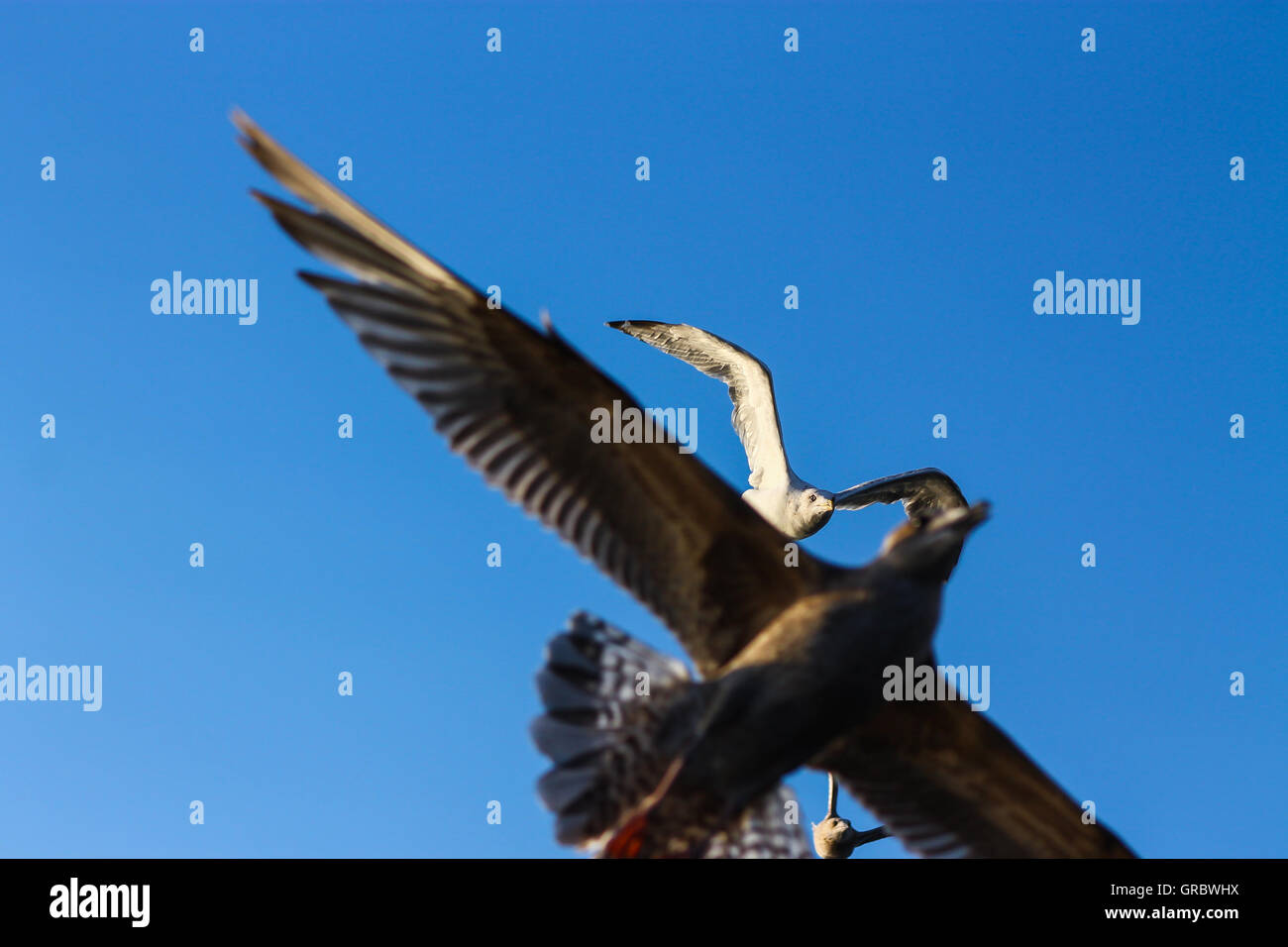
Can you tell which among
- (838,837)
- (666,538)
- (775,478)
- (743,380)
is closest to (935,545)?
(666,538)

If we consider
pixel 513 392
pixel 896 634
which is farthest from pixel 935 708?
pixel 513 392

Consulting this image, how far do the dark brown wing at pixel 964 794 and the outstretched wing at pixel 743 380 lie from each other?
521 cm

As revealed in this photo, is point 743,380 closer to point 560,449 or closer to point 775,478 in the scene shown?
point 775,478

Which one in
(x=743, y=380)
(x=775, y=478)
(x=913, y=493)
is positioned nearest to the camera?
(x=913, y=493)

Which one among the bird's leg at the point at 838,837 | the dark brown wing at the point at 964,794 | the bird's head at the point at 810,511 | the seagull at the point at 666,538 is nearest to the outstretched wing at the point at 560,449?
the seagull at the point at 666,538

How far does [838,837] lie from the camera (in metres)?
8.52

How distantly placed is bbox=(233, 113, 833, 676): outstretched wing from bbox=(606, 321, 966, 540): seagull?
4520 millimetres

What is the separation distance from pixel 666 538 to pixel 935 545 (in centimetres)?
126

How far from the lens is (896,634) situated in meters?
5.00

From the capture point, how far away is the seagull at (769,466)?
10.1 m
